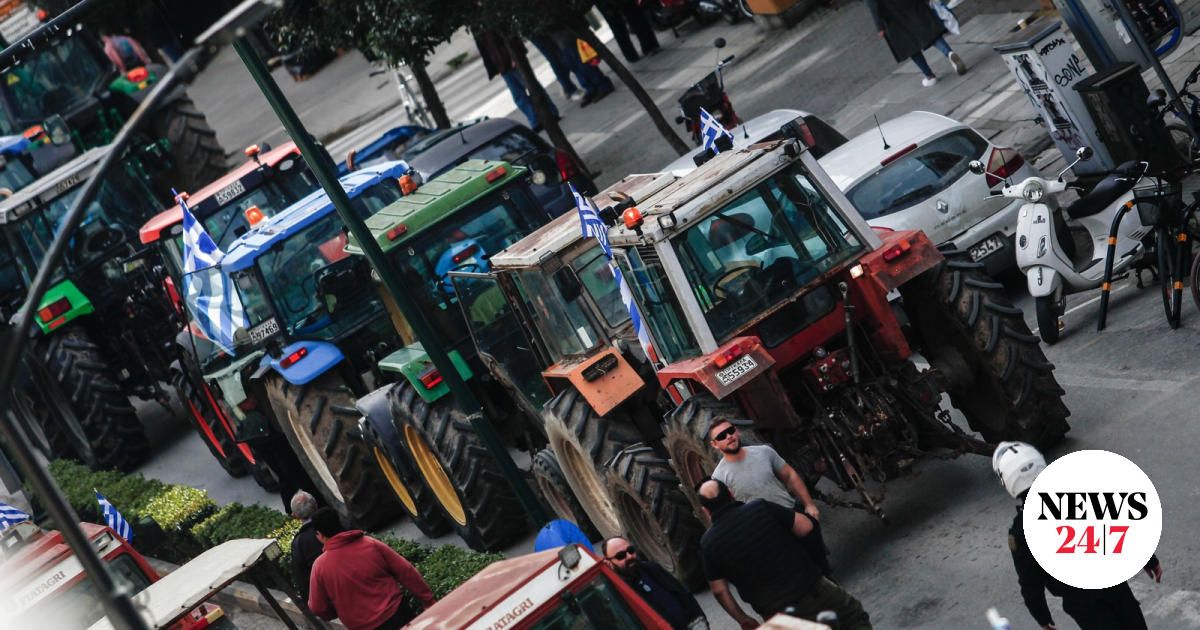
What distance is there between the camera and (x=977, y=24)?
18.9m

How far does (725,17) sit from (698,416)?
1779 cm

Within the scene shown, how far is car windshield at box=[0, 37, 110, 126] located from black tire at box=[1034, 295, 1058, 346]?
52.0 feet

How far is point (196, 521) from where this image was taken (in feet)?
45.7

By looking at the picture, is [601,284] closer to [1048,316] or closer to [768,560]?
[768,560]

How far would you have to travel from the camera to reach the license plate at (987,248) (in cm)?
1193

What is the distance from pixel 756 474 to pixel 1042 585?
2094 mm

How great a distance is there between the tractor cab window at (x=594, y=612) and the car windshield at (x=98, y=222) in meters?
12.5

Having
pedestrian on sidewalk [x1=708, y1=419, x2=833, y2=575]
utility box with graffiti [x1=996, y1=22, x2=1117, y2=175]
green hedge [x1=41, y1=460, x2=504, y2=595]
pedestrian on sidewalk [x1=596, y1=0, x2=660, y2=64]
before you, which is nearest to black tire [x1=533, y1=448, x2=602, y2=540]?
green hedge [x1=41, y1=460, x2=504, y2=595]

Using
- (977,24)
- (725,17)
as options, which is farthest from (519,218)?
(725,17)

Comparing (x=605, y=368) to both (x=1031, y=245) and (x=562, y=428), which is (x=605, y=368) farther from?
(x=1031, y=245)

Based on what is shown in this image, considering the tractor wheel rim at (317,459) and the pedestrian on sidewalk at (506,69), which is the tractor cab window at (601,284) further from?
the pedestrian on sidewalk at (506,69)

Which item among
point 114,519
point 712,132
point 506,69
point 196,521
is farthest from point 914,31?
point 114,519

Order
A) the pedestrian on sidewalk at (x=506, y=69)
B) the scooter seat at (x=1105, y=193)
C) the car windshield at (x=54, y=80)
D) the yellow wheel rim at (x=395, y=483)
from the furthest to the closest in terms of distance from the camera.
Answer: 1. the pedestrian on sidewalk at (x=506, y=69)
2. the car windshield at (x=54, y=80)
3. the yellow wheel rim at (x=395, y=483)
4. the scooter seat at (x=1105, y=193)

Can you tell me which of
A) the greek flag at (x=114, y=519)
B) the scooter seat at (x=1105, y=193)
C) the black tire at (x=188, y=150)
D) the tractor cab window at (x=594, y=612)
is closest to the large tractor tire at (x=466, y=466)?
the greek flag at (x=114, y=519)
